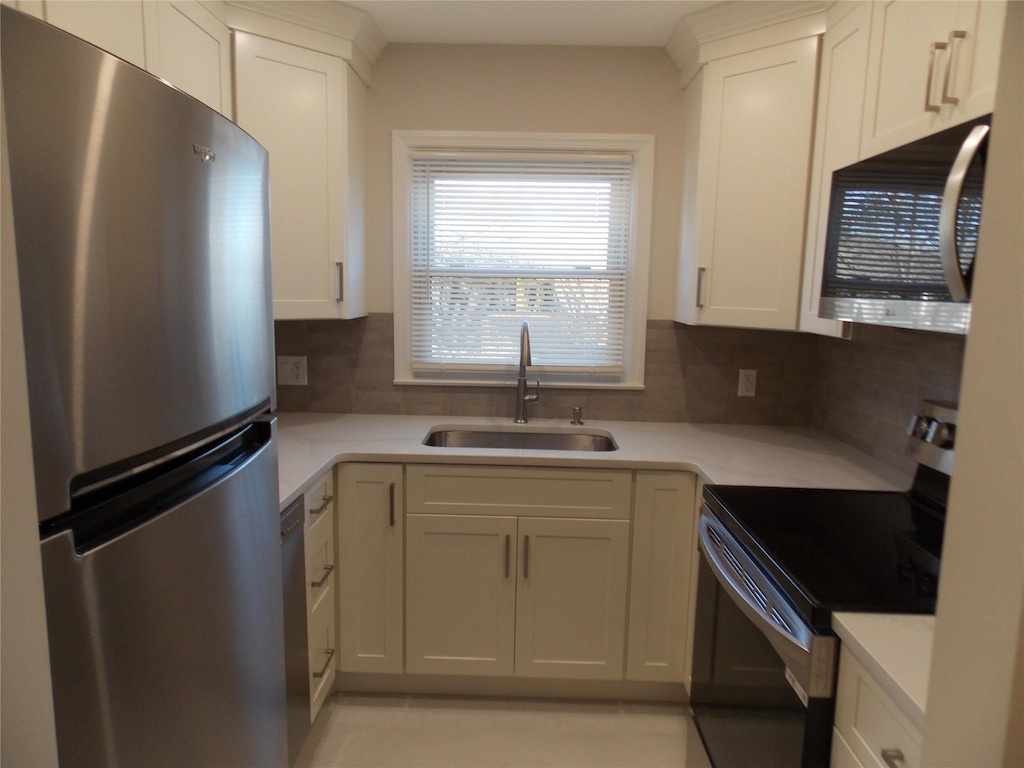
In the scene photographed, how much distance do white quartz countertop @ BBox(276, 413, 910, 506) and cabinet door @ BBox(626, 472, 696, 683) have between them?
3.3 inches

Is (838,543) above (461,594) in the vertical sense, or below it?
above

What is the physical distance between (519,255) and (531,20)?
0.86 m

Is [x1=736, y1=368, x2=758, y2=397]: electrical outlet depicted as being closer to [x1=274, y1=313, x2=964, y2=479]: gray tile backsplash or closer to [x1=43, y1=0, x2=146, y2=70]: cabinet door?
[x1=274, y1=313, x2=964, y2=479]: gray tile backsplash

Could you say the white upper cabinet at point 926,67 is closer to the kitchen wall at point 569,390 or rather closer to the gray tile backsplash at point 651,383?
the kitchen wall at point 569,390

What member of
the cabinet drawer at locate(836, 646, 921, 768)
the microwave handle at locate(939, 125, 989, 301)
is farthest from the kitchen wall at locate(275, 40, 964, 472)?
the cabinet drawer at locate(836, 646, 921, 768)

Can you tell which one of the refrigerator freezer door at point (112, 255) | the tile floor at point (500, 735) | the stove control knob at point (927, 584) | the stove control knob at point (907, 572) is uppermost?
the refrigerator freezer door at point (112, 255)

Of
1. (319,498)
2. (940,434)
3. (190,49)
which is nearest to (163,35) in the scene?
(190,49)

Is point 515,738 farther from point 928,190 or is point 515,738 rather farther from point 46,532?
point 928,190

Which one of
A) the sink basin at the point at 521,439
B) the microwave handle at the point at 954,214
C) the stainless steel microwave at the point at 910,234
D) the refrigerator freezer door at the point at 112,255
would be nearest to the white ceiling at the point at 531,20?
the stainless steel microwave at the point at 910,234

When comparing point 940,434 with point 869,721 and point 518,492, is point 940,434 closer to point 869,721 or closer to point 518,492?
point 869,721

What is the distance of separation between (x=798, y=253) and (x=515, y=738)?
6.17 ft

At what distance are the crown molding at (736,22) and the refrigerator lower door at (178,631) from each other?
6.43ft

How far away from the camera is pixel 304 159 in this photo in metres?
2.12

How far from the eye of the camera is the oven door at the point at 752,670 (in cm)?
108
